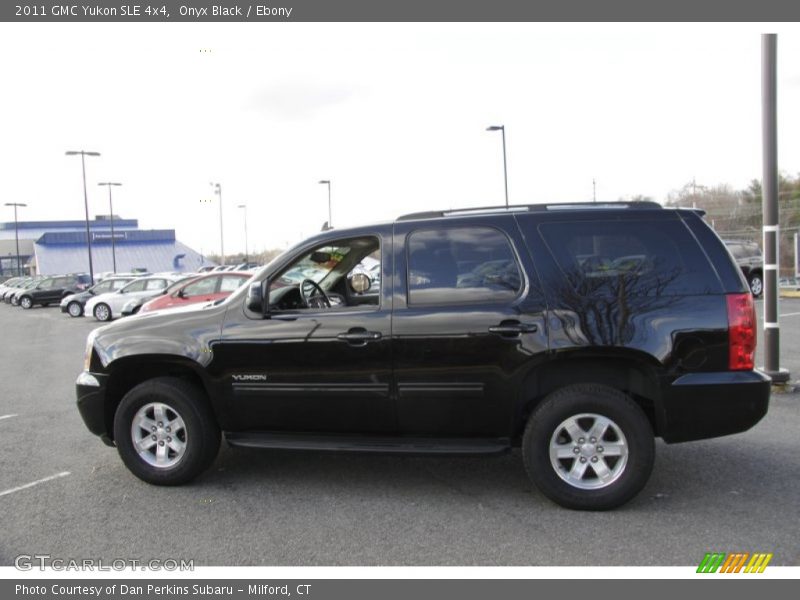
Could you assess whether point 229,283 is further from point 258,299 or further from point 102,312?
point 258,299

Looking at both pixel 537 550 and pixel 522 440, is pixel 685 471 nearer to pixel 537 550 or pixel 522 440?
pixel 522 440

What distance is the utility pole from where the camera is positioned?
6.93m

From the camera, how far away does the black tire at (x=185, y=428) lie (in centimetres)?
466

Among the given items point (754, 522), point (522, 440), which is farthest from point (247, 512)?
point (754, 522)

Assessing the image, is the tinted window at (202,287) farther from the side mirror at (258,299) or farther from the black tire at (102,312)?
the side mirror at (258,299)

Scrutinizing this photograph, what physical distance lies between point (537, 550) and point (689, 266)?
6.53 feet

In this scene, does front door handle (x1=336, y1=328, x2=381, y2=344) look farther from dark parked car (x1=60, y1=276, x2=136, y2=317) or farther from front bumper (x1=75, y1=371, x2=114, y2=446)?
dark parked car (x1=60, y1=276, x2=136, y2=317)

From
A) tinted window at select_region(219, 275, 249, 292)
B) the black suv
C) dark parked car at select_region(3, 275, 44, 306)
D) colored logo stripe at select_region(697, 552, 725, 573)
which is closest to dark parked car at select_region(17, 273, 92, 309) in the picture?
dark parked car at select_region(3, 275, 44, 306)

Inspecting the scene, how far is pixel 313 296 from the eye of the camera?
17.5 feet

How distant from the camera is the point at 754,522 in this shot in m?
3.86

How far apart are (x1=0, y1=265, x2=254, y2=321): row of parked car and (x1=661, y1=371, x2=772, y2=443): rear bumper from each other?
159 inches

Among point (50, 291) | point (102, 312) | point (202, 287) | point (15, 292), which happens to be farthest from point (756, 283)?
point (15, 292)

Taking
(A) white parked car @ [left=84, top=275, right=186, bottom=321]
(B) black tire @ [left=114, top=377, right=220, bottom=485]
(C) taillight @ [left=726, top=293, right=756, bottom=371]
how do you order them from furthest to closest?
(A) white parked car @ [left=84, top=275, right=186, bottom=321], (B) black tire @ [left=114, top=377, right=220, bottom=485], (C) taillight @ [left=726, top=293, right=756, bottom=371]

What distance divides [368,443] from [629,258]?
2.11m
